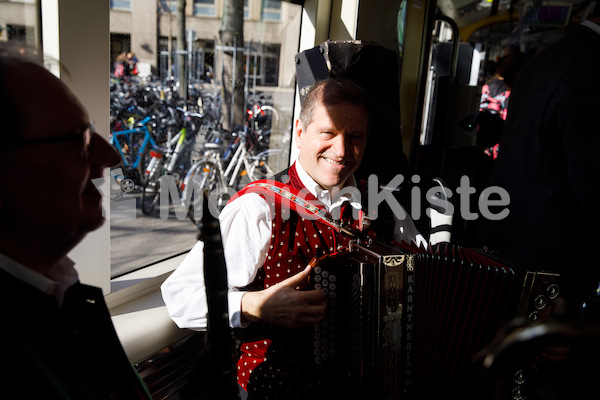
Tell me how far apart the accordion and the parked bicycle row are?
6.66 ft

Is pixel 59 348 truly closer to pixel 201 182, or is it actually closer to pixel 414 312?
pixel 414 312

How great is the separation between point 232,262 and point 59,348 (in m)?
0.67

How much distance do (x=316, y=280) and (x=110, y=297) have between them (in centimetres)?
93

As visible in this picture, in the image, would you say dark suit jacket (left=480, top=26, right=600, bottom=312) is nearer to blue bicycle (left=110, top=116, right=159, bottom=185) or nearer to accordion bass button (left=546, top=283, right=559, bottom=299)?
accordion bass button (left=546, top=283, right=559, bottom=299)

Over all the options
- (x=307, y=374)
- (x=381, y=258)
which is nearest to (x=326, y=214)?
(x=381, y=258)

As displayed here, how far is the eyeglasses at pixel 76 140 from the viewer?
68 cm

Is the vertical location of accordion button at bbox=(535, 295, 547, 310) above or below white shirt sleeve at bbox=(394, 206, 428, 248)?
below

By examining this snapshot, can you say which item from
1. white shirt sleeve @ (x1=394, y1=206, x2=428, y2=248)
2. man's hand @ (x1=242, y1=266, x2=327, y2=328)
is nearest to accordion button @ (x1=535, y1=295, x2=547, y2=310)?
white shirt sleeve @ (x1=394, y1=206, x2=428, y2=248)

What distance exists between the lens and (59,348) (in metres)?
0.70

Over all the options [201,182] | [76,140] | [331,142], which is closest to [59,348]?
[76,140]

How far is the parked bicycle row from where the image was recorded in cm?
327

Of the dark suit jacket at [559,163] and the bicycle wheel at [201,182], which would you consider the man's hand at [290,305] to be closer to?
the dark suit jacket at [559,163]

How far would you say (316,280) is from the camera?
1.18m

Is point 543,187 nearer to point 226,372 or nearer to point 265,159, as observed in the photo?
point 226,372
